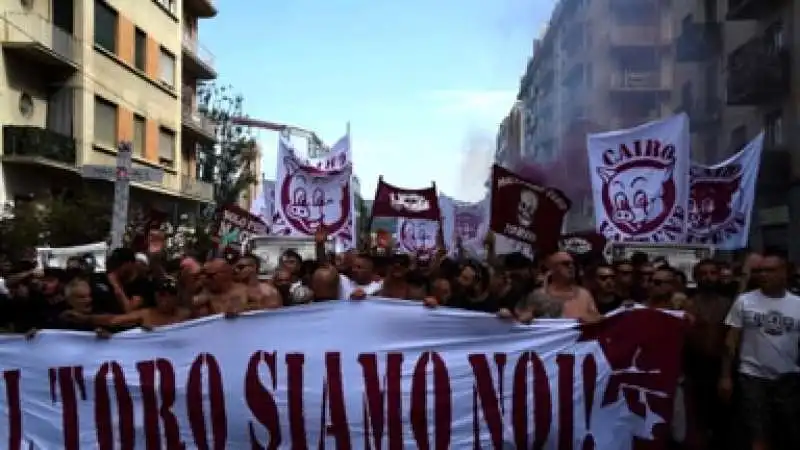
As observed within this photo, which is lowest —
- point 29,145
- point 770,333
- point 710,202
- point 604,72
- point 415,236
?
point 770,333

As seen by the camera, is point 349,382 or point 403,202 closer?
point 349,382

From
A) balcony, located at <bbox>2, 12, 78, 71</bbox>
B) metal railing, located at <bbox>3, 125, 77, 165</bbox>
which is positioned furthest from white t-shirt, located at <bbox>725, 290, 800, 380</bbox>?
balcony, located at <bbox>2, 12, 78, 71</bbox>

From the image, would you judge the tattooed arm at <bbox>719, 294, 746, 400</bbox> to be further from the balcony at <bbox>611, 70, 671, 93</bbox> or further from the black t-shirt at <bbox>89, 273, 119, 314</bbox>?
the balcony at <bbox>611, 70, 671, 93</bbox>

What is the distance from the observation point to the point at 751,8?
89.7ft

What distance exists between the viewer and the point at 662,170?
41.2 feet

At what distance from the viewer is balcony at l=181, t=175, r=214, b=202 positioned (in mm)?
41438

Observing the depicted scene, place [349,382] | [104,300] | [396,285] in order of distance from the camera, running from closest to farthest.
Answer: [349,382]
[396,285]
[104,300]

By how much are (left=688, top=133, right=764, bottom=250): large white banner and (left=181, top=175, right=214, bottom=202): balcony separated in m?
28.0

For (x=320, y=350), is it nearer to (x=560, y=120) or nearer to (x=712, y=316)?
(x=712, y=316)

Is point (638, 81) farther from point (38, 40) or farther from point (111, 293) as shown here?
point (111, 293)

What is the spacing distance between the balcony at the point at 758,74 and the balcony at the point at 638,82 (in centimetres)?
2536

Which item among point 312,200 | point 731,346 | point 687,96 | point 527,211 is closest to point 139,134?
point 687,96

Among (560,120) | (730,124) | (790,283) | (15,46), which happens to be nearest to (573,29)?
(560,120)

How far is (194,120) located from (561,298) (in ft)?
123
